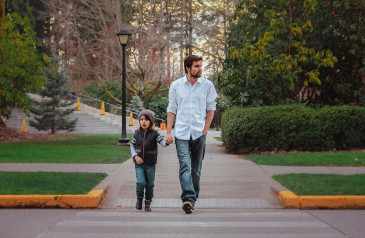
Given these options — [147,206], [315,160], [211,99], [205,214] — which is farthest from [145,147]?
[315,160]

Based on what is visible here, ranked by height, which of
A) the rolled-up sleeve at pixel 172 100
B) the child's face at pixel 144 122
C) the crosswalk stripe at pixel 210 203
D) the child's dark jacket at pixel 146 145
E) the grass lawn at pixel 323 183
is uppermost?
the rolled-up sleeve at pixel 172 100

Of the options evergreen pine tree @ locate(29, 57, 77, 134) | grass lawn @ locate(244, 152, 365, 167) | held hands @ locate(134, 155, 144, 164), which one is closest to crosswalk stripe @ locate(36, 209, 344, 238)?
held hands @ locate(134, 155, 144, 164)

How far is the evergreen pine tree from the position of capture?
2903cm

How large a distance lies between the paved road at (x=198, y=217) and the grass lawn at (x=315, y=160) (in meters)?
2.67

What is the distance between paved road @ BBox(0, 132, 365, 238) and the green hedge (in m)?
5.77

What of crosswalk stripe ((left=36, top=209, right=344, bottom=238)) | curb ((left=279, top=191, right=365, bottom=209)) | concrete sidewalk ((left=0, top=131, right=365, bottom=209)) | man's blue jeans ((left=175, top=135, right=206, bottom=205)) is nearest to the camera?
crosswalk stripe ((left=36, top=209, right=344, bottom=238))

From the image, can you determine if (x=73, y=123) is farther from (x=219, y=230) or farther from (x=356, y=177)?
(x=219, y=230)

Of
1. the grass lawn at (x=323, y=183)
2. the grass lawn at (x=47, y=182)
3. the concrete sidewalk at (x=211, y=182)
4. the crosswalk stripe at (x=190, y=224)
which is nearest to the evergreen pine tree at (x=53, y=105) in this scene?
the concrete sidewalk at (x=211, y=182)

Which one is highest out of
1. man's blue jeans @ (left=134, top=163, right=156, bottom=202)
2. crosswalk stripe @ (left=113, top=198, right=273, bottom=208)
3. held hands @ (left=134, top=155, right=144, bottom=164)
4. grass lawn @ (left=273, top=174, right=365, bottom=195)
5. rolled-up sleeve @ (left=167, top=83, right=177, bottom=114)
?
rolled-up sleeve @ (left=167, top=83, right=177, bottom=114)

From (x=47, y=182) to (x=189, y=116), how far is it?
11.3ft

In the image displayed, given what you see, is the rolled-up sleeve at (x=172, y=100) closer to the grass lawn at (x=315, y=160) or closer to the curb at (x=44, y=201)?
the curb at (x=44, y=201)

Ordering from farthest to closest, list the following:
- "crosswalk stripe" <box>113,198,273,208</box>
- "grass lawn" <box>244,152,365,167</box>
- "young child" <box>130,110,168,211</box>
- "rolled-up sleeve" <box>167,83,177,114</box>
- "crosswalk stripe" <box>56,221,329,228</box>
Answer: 1. "grass lawn" <box>244,152,365,167</box>
2. "crosswalk stripe" <box>113,198,273,208</box>
3. "young child" <box>130,110,168,211</box>
4. "rolled-up sleeve" <box>167,83,177,114</box>
5. "crosswalk stripe" <box>56,221,329,228</box>

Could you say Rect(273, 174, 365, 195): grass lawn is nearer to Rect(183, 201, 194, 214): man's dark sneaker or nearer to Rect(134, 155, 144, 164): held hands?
Rect(183, 201, 194, 214): man's dark sneaker

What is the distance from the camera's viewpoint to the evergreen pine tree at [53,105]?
2903 centimetres
